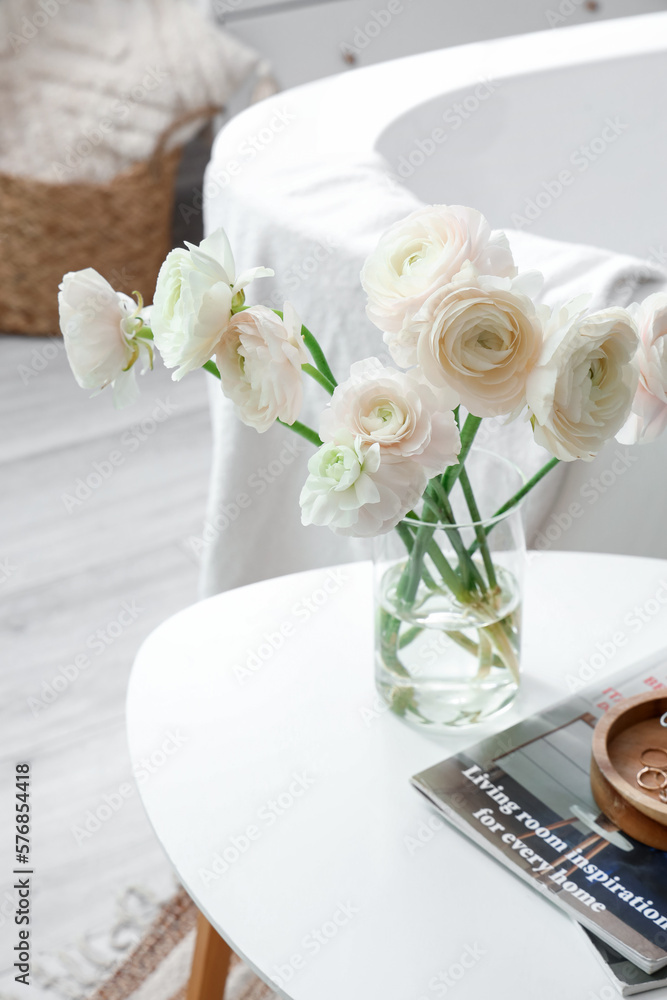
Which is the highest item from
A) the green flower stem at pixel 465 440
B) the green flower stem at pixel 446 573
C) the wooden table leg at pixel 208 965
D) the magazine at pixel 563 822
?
the green flower stem at pixel 465 440

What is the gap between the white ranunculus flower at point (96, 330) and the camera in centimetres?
54

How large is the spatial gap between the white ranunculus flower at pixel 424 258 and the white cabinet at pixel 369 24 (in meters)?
1.89

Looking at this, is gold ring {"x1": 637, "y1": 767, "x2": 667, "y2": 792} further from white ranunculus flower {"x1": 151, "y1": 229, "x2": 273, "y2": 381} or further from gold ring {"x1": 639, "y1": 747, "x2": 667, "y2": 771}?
white ranunculus flower {"x1": 151, "y1": 229, "x2": 273, "y2": 381}

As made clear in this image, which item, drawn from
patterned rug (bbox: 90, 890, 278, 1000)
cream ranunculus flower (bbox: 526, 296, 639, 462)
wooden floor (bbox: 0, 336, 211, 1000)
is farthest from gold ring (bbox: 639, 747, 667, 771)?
wooden floor (bbox: 0, 336, 211, 1000)

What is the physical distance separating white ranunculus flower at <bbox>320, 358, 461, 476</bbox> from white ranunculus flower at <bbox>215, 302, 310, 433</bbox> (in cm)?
2

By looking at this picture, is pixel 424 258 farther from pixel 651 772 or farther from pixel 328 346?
pixel 328 346

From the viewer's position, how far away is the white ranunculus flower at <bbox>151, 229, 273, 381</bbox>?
489mm

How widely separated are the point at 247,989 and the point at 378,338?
623mm

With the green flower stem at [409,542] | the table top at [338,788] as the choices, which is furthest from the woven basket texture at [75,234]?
the green flower stem at [409,542]

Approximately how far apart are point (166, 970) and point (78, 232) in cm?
147

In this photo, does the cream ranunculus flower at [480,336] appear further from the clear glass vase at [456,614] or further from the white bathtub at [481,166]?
the white bathtub at [481,166]

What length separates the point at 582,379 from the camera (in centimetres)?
47

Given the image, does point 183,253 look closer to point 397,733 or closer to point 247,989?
point 397,733

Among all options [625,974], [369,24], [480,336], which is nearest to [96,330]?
[480,336]
